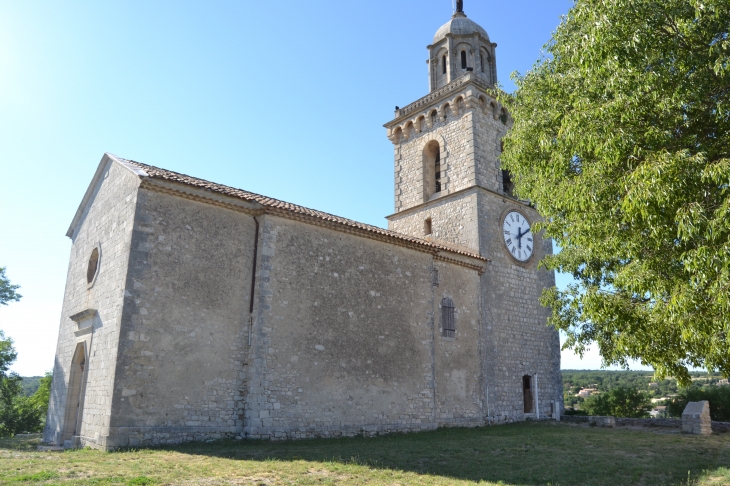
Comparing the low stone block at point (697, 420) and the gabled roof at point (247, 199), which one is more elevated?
the gabled roof at point (247, 199)

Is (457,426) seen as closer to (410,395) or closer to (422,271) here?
(410,395)

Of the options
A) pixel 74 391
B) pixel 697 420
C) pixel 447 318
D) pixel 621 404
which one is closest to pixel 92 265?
pixel 74 391

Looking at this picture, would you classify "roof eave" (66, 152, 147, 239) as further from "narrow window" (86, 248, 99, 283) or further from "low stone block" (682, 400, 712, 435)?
"low stone block" (682, 400, 712, 435)

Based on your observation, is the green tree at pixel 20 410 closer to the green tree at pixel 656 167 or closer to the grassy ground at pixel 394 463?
the grassy ground at pixel 394 463

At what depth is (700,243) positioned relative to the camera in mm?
6340

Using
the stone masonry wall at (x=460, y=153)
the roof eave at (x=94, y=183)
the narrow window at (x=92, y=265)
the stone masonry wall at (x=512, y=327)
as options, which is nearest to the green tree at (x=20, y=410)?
the roof eave at (x=94, y=183)

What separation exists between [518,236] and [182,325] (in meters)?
13.6

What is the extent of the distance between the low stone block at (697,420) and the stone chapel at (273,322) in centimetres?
495

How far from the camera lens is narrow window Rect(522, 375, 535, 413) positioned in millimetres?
19125

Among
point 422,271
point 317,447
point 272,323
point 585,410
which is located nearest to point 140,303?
point 272,323

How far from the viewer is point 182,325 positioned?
450 inches

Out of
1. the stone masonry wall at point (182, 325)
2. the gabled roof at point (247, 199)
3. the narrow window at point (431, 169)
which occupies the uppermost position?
the narrow window at point (431, 169)

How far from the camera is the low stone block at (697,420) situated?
15016 mm

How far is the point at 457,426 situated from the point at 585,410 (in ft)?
35.0
